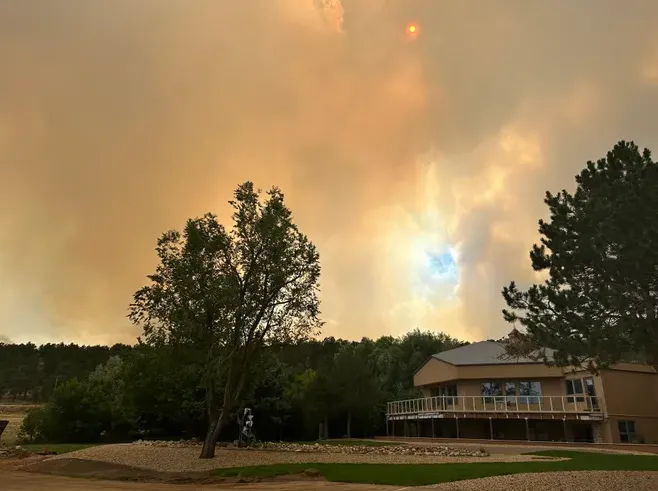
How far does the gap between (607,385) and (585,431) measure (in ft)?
15.1

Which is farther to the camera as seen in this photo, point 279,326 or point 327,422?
point 327,422

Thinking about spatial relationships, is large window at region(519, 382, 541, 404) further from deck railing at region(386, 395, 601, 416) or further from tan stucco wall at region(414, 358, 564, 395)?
deck railing at region(386, 395, 601, 416)

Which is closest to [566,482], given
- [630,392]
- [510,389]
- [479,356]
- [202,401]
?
[630,392]

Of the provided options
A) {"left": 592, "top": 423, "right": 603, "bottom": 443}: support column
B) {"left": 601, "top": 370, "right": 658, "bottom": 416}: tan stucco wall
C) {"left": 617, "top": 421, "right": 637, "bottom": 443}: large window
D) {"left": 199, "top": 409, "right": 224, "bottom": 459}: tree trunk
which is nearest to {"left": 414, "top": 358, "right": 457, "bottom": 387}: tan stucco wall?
{"left": 592, "top": 423, "right": 603, "bottom": 443}: support column

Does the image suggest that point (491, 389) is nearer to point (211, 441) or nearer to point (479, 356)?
point (479, 356)

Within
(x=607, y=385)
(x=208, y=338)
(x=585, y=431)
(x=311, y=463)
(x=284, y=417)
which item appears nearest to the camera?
(x=311, y=463)

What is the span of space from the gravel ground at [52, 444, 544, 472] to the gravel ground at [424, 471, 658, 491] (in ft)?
18.9

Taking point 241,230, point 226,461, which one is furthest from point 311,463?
point 241,230

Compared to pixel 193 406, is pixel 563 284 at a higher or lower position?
higher

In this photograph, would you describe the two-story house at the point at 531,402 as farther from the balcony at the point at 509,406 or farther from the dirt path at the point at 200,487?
the dirt path at the point at 200,487

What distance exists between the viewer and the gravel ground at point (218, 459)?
787 inches

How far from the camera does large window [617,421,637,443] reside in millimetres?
31922

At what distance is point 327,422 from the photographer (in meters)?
43.3

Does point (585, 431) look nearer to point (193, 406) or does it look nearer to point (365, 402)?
point (365, 402)
